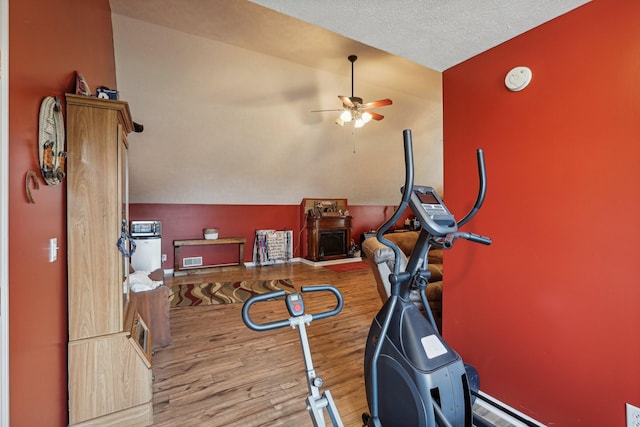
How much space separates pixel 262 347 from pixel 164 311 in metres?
0.99

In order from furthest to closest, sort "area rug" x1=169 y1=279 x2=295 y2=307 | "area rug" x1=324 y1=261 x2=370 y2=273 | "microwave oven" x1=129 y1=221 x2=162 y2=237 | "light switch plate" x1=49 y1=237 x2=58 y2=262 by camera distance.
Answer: "area rug" x1=324 y1=261 x2=370 y2=273
"area rug" x1=169 y1=279 x2=295 y2=307
"microwave oven" x1=129 y1=221 x2=162 y2=237
"light switch plate" x1=49 y1=237 x2=58 y2=262

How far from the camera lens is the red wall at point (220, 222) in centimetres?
583

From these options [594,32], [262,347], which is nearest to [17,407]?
[262,347]

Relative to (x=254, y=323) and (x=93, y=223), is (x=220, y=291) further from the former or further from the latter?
(x=254, y=323)

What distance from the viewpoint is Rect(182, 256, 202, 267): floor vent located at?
6012 millimetres

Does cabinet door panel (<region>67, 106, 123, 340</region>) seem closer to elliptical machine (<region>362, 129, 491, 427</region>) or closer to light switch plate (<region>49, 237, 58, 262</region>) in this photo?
light switch plate (<region>49, 237, 58, 262</region>)

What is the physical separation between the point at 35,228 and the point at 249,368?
71.3 inches

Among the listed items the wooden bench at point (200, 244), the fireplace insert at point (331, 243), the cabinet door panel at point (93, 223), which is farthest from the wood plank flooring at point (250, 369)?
the fireplace insert at point (331, 243)

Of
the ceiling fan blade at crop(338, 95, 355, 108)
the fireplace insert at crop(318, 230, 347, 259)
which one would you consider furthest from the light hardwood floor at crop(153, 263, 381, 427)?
the fireplace insert at crop(318, 230, 347, 259)

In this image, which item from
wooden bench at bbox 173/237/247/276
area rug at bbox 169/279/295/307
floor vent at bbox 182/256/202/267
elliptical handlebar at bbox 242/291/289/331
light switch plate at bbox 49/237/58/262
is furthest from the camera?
floor vent at bbox 182/256/202/267

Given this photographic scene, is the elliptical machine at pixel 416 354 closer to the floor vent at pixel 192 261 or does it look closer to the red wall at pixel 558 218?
the red wall at pixel 558 218

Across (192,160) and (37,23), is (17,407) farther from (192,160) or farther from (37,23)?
(192,160)

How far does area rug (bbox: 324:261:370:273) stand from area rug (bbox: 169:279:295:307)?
54.7 inches

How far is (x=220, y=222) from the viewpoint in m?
6.34
